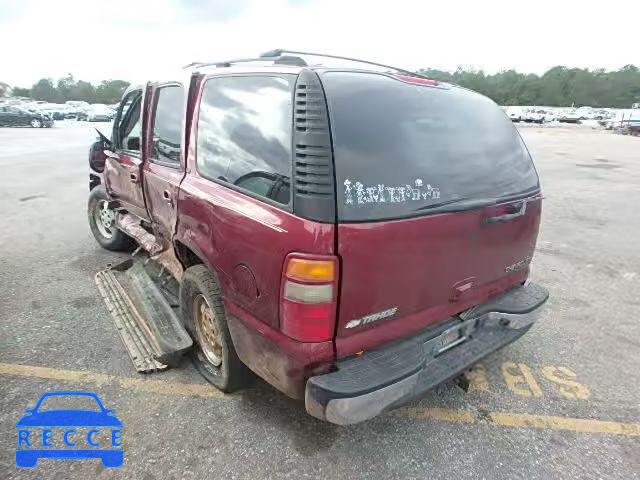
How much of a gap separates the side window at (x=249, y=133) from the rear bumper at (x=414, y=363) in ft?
2.85

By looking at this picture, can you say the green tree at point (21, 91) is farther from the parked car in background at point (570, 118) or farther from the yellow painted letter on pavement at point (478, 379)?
the yellow painted letter on pavement at point (478, 379)

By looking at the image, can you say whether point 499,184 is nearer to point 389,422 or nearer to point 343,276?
point 343,276

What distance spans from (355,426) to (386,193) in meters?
1.41

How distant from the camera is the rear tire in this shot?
2604 millimetres

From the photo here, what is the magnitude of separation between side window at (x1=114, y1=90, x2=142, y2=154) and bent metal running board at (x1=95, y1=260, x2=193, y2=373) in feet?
3.76

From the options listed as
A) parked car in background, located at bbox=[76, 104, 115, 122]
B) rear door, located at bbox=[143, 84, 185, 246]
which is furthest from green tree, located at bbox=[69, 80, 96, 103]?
rear door, located at bbox=[143, 84, 185, 246]

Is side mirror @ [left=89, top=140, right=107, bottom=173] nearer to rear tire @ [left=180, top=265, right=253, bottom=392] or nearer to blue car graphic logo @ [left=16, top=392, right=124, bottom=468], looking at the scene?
rear tire @ [left=180, top=265, right=253, bottom=392]

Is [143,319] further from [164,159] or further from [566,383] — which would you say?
[566,383]

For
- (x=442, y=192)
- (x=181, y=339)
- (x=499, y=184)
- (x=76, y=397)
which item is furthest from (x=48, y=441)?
(x=499, y=184)

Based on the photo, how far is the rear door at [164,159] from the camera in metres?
2.98

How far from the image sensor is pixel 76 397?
2717mm

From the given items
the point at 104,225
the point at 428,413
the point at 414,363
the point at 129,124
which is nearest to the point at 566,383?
the point at 428,413

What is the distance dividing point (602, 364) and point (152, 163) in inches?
146

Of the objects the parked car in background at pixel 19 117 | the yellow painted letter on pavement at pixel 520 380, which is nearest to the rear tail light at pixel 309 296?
the yellow painted letter on pavement at pixel 520 380
